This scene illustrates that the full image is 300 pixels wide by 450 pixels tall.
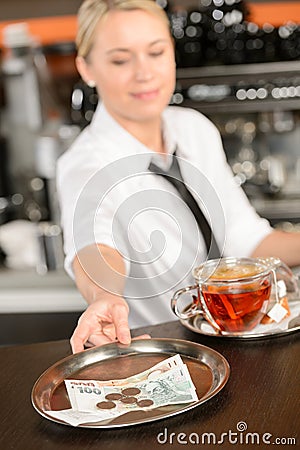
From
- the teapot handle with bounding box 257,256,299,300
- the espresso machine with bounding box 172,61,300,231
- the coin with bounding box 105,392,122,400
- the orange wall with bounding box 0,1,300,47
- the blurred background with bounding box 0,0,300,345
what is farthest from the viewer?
the orange wall with bounding box 0,1,300,47

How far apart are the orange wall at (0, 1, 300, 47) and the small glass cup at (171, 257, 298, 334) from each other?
205 centimetres

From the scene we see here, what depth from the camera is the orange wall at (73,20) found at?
3.45m

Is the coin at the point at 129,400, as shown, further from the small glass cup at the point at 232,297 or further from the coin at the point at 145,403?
the small glass cup at the point at 232,297

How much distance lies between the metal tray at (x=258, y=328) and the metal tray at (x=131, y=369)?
0.08m

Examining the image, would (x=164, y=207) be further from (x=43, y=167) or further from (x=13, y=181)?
(x=13, y=181)

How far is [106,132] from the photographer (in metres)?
1.89

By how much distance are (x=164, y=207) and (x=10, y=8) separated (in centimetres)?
205

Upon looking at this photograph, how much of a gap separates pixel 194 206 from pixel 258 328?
19.3 inches

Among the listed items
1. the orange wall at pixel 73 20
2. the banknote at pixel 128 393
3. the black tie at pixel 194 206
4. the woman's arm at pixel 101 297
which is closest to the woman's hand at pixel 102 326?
the woman's arm at pixel 101 297

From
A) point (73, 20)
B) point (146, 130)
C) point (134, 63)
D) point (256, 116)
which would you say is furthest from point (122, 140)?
point (73, 20)

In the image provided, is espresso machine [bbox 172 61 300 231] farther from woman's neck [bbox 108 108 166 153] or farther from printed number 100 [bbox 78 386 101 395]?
printed number 100 [bbox 78 386 101 395]

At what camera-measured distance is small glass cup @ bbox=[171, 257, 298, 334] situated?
1.34 metres

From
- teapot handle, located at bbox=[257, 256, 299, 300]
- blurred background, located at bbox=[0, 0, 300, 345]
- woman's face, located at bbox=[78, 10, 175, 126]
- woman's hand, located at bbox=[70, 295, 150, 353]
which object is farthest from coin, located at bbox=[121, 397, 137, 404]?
blurred background, located at bbox=[0, 0, 300, 345]

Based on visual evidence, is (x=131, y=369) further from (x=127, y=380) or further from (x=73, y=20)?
(x=73, y=20)
